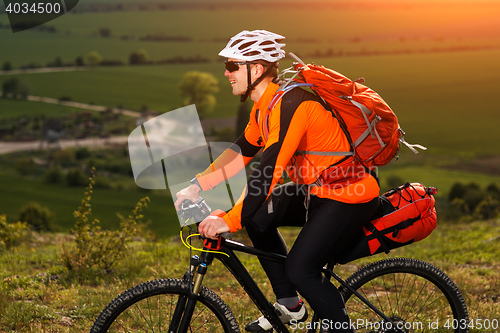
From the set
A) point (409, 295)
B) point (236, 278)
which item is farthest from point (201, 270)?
point (409, 295)

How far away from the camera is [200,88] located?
11106 centimetres

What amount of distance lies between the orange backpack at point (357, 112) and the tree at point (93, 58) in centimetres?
13561

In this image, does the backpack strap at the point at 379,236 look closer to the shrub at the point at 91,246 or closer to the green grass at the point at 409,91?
the shrub at the point at 91,246

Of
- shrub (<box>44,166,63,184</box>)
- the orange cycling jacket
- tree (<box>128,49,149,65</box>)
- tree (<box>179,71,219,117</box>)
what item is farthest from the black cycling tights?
tree (<box>128,49,149,65</box>)

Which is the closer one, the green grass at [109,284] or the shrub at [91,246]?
the green grass at [109,284]

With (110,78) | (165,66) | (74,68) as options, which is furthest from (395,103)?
(74,68)

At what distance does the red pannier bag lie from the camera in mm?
3723

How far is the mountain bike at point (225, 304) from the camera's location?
11.0ft

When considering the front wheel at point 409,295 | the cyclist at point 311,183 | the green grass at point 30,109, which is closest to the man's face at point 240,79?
the cyclist at point 311,183

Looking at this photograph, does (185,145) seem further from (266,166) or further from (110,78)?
(110,78)

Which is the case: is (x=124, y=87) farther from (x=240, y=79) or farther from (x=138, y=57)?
(x=240, y=79)

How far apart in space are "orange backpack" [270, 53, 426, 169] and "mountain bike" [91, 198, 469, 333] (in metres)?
0.87

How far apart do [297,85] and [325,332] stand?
5.56 ft

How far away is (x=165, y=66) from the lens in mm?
131000
